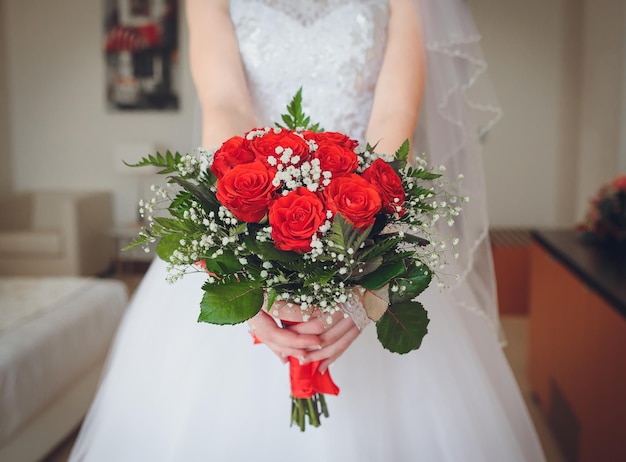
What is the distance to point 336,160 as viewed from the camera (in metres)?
0.94

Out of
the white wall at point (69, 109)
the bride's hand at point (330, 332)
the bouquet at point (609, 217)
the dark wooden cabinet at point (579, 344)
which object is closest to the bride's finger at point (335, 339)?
the bride's hand at point (330, 332)

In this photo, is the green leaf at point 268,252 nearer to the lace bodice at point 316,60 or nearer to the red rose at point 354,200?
the red rose at point 354,200

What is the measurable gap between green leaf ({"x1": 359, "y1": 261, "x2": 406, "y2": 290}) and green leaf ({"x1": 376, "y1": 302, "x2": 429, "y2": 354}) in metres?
0.08

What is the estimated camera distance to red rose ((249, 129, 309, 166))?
0.95 meters

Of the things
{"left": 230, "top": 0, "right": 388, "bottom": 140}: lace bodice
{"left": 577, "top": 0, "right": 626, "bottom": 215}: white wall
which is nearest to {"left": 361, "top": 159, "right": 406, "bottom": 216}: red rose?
{"left": 230, "top": 0, "right": 388, "bottom": 140}: lace bodice

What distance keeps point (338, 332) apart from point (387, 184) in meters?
0.29

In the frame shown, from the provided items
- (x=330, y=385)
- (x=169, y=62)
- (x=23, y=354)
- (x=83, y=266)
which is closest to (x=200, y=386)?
(x=330, y=385)

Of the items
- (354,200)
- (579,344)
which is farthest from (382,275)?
(579,344)

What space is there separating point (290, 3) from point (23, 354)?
1699 millimetres

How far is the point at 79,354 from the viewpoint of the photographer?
283 centimetres

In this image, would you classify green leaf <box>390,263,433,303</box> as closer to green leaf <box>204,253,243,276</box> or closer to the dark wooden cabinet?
green leaf <box>204,253,243,276</box>

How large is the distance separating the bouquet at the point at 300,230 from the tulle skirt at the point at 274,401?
0.99 ft

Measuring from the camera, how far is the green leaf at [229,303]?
92cm

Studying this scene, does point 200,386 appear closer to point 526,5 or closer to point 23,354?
point 23,354
